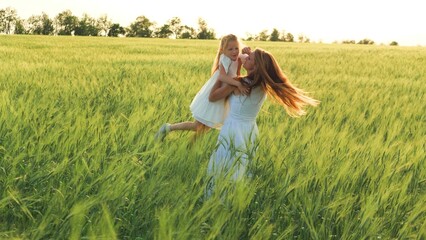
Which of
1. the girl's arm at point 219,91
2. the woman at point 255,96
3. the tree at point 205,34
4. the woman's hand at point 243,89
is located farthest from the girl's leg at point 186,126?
the tree at point 205,34

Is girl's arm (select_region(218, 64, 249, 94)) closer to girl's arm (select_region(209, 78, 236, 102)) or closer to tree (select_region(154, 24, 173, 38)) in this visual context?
girl's arm (select_region(209, 78, 236, 102))

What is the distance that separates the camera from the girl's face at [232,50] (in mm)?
3156

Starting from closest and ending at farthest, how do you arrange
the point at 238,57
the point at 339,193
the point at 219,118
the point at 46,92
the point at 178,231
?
the point at 178,231 → the point at 339,193 → the point at 238,57 → the point at 219,118 → the point at 46,92

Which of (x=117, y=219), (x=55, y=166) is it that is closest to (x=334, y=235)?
(x=117, y=219)

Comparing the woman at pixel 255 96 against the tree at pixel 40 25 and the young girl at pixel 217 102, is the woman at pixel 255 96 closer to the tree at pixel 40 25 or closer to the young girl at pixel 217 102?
the young girl at pixel 217 102

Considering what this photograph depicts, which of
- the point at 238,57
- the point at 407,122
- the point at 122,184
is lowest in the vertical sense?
the point at 407,122

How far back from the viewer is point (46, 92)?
485cm

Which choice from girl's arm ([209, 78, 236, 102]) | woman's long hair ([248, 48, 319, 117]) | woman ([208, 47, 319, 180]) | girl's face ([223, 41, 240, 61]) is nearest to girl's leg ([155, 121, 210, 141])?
girl's arm ([209, 78, 236, 102])

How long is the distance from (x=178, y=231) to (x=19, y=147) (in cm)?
134

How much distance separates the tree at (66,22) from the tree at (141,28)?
7.88 metres

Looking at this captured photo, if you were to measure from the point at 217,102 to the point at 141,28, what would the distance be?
73.9 m

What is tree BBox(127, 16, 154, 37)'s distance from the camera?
241 ft

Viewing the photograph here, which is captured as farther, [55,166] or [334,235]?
[55,166]

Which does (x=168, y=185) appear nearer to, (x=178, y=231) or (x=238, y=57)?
(x=178, y=231)
